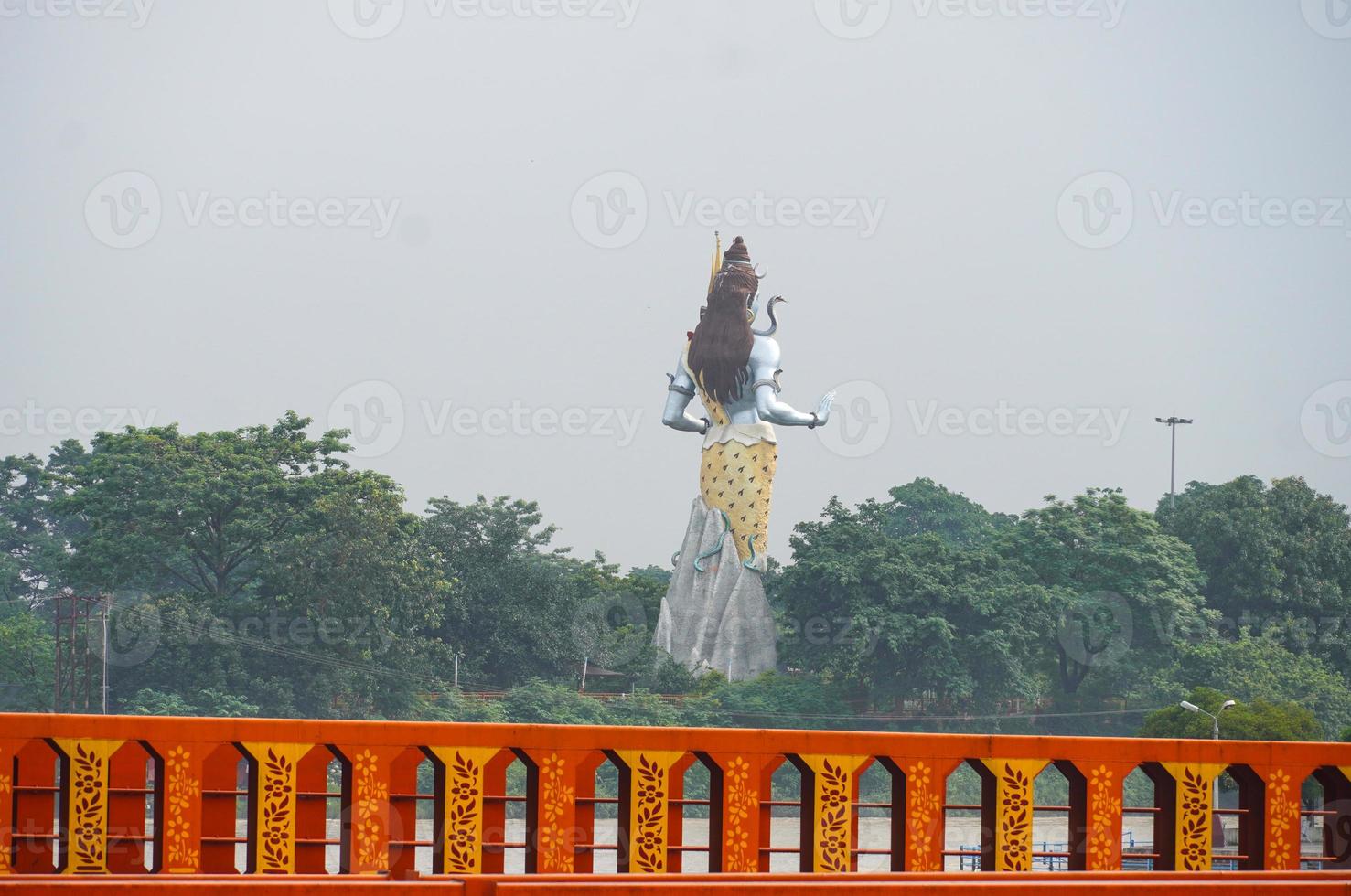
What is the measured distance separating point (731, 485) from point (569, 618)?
4769mm

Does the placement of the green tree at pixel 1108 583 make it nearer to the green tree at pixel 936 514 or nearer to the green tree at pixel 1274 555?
the green tree at pixel 1274 555

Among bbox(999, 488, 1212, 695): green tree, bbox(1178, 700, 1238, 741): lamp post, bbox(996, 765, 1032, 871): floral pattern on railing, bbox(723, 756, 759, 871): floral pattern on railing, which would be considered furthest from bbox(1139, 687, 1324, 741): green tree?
bbox(723, 756, 759, 871): floral pattern on railing

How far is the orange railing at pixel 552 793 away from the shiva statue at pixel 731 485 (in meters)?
28.0

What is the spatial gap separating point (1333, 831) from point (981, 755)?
185cm

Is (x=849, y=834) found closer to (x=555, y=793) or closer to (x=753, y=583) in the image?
(x=555, y=793)

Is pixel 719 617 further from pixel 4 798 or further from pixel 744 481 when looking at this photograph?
pixel 4 798

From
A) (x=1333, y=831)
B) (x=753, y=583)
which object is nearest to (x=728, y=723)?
(x=753, y=583)

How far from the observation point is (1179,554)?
41.8 metres

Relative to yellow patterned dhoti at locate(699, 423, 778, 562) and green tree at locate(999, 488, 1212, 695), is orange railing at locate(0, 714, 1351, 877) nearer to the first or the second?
yellow patterned dhoti at locate(699, 423, 778, 562)

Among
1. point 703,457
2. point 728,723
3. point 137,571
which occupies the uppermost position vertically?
point 703,457

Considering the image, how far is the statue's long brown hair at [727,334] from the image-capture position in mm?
36312

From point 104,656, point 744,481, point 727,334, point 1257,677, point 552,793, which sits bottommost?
point 1257,677

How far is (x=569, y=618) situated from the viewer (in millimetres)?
38875

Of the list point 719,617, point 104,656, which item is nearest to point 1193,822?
point 104,656
